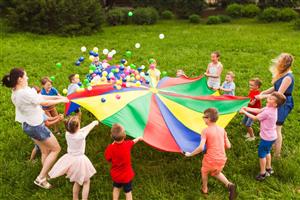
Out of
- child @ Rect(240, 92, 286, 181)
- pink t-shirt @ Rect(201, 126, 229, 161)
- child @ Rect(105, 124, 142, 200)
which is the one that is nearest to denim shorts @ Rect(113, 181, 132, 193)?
child @ Rect(105, 124, 142, 200)

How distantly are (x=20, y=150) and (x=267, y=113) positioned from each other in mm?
4147

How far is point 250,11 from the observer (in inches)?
770

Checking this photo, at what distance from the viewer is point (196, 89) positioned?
680cm

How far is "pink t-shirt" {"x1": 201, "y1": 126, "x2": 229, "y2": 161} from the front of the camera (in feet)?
15.7

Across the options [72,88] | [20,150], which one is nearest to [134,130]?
[72,88]

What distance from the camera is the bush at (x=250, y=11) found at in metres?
19.5

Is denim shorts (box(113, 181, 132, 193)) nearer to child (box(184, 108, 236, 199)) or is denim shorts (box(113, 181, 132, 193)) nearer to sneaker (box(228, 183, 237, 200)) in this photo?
child (box(184, 108, 236, 199))

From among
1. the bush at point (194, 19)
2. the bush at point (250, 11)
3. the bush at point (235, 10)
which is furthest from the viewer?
the bush at point (235, 10)

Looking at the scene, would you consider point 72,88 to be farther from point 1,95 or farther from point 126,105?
point 1,95

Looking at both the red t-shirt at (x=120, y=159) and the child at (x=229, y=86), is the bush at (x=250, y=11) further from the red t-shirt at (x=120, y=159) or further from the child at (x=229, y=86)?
the red t-shirt at (x=120, y=159)

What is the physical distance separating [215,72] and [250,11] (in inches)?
534

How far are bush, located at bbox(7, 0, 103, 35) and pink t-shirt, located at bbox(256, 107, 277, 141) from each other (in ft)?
35.6

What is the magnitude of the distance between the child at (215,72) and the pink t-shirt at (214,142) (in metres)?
2.60

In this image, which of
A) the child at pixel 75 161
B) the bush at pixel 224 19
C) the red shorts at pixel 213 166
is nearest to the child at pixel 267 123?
the red shorts at pixel 213 166
